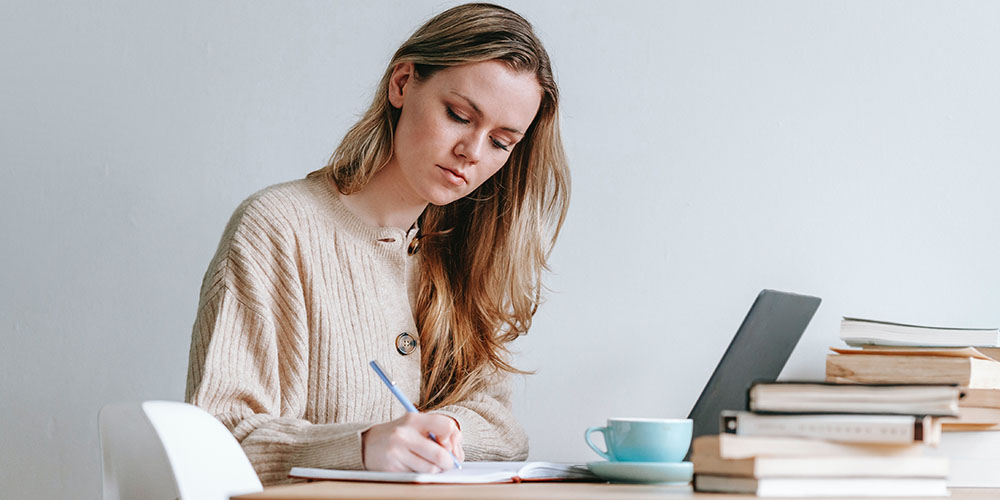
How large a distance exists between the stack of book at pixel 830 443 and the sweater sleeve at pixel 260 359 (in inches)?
16.7

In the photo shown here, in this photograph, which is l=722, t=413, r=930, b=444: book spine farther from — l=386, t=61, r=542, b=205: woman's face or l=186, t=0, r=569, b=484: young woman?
l=386, t=61, r=542, b=205: woman's face

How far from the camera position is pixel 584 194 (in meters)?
1.68

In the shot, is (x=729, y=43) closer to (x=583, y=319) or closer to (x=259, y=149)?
(x=583, y=319)

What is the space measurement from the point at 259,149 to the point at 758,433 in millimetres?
1153

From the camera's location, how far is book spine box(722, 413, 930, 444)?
0.72 meters

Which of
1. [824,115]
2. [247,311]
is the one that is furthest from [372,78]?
[824,115]

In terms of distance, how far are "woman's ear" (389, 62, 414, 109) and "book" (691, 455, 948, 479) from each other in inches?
31.8

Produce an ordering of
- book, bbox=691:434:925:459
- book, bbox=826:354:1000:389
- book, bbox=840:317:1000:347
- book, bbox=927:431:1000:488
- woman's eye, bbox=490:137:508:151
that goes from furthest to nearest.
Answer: woman's eye, bbox=490:137:508:151 → book, bbox=840:317:1000:347 → book, bbox=927:431:1000:488 → book, bbox=826:354:1000:389 → book, bbox=691:434:925:459

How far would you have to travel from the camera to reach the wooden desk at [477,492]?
28.3 inches

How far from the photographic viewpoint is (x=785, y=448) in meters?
0.73

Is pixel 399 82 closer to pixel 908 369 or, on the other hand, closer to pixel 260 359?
pixel 260 359

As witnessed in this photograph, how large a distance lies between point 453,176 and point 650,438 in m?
0.57

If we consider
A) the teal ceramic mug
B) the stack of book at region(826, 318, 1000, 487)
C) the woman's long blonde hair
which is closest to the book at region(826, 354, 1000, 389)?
the stack of book at region(826, 318, 1000, 487)

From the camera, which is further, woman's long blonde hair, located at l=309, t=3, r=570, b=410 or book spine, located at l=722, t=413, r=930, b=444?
woman's long blonde hair, located at l=309, t=3, r=570, b=410
